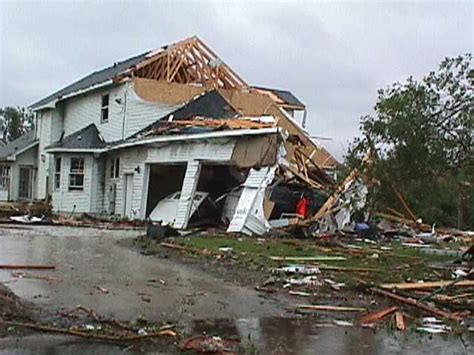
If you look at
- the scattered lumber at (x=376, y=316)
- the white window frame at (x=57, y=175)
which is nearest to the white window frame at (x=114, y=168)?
the white window frame at (x=57, y=175)

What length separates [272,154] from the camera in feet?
77.2

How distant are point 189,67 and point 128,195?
734cm

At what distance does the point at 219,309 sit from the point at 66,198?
87.0ft

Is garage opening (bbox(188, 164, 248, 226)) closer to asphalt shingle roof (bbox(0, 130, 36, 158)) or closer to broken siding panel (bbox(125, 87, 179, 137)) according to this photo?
broken siding panel (bbox(125, 87, 179, 137))

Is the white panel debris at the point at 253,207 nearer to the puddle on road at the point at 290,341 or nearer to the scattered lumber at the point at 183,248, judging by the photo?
the scattered lumber at the point at 183,248

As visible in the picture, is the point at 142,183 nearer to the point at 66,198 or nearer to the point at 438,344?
the point at 66,198

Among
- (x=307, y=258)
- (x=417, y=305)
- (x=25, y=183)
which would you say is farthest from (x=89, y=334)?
(x=25, y=183)

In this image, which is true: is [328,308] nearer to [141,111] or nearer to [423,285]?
[423,285]

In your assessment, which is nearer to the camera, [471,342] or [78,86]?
[471,342]

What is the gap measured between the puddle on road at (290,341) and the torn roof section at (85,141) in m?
26.2

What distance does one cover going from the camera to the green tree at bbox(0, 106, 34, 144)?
8774 centimetres

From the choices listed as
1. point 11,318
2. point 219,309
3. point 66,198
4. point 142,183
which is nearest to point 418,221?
point 142,183

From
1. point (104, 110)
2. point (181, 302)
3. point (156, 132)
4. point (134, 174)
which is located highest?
point (104, 110)

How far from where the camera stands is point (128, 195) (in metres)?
32.1
